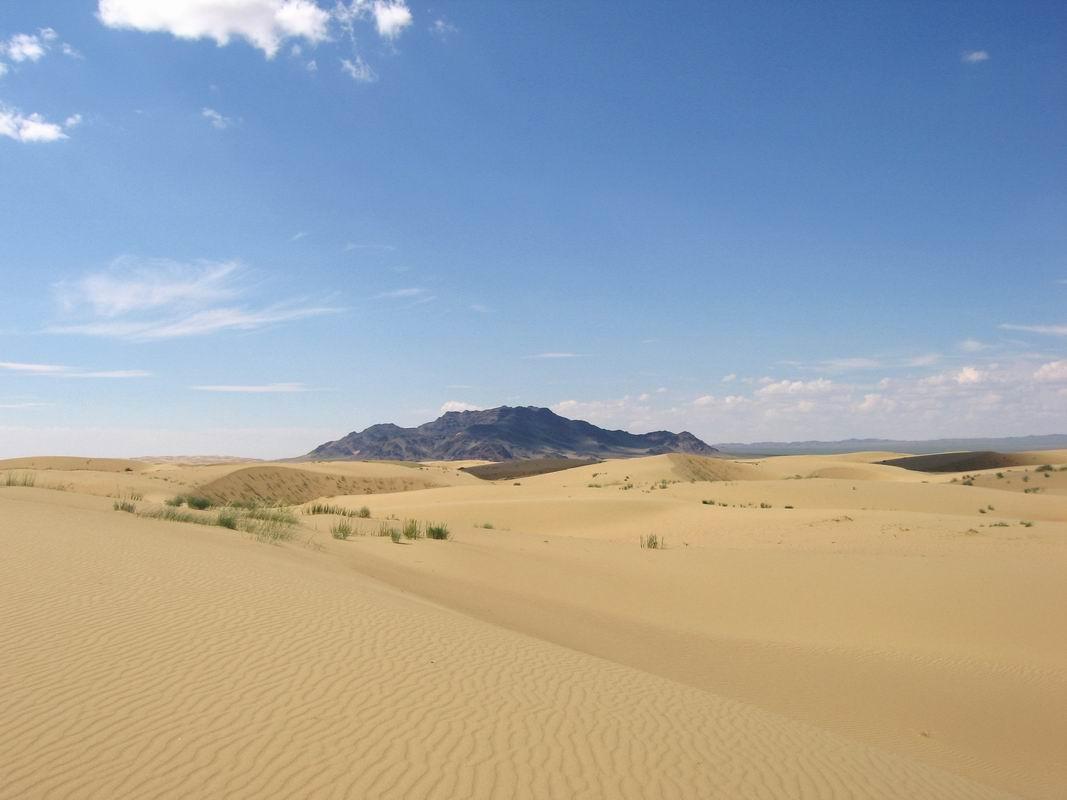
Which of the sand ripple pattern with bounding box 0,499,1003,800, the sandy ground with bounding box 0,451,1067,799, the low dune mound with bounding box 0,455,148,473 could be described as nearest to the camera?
the sand ripple pattern with bounding box 0,499,1003,800

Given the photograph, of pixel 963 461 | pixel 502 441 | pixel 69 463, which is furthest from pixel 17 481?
pixel 502 441

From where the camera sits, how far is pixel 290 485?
40.4m

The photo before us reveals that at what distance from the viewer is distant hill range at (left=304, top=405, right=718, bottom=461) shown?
134 meters

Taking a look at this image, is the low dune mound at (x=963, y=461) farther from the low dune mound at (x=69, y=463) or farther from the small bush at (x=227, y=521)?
the low dune mound at (x=69, y=463)

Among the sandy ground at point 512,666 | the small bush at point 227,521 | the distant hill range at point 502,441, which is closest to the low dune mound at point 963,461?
the sandy ground at point 512,666

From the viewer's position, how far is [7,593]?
251 inches

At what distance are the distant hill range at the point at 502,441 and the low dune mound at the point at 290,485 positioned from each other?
254 feet

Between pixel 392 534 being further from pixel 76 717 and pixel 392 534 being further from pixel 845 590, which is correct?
pixel 76 717

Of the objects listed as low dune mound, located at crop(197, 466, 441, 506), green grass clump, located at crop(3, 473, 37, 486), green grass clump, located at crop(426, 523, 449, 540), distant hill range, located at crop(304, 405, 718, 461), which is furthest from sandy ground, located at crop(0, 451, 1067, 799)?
distant hill range, located at crop(304, 405, 718, 461)

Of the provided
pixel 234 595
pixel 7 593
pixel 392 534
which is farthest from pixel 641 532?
pixel 7 593

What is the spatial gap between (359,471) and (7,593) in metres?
45.3

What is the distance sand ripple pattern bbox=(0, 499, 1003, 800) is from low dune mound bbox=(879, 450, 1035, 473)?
62.2m

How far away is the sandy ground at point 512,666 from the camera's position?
13.0 feet

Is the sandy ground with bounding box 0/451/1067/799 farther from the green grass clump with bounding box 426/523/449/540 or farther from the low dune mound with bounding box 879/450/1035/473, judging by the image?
the low dune mound with bounding box 879/450/1035/473
